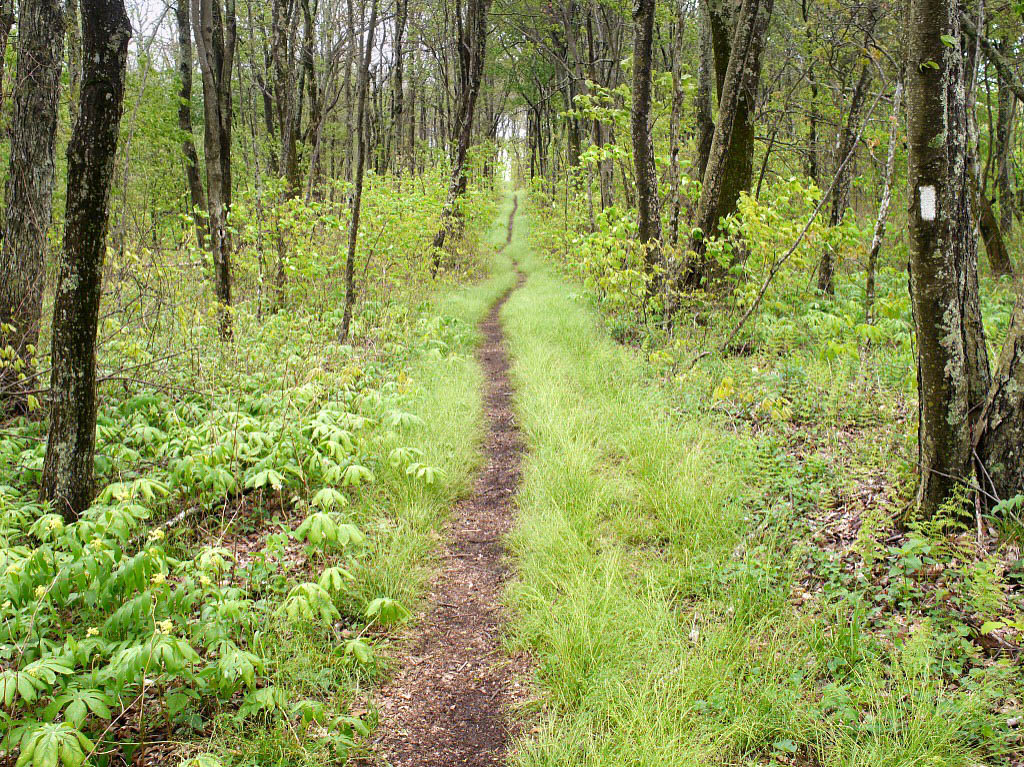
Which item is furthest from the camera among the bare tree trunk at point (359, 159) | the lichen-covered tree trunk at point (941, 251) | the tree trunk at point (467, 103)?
the tree trunk at point (467, 103)

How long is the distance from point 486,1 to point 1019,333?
50.6ft

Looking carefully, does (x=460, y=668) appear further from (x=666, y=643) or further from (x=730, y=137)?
(x=730, y=137)

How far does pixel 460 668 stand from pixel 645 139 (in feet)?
24.8

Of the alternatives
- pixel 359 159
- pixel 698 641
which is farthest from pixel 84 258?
pixel 359 159

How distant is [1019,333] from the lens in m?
3.05

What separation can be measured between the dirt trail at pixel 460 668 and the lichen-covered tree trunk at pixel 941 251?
253 centimetres

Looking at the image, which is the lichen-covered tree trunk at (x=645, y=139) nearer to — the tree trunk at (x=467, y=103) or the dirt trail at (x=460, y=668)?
the dirt trail at (x=460, y=668)

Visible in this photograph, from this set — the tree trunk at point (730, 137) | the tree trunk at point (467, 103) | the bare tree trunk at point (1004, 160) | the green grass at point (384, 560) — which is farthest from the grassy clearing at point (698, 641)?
the tree trunk at point (467, 103)

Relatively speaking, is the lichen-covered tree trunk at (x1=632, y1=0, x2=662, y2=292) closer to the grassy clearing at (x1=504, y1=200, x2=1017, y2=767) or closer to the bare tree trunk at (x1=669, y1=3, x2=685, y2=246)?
the bare tree trunk at (x1=669, y1=3, x2=685, y2=246)

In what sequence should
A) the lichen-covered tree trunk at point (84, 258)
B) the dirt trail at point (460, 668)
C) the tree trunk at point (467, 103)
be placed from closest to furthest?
the dirt trail at point (460, 668) → the lichen-covered tree trunk at point (84, 258) → the tree trunk at point (467, 103)

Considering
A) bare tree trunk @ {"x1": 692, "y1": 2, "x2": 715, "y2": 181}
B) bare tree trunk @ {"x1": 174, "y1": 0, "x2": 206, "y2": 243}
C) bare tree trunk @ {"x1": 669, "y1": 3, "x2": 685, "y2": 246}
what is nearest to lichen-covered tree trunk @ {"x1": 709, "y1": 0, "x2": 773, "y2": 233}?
bare tree trunk @ {"x1": 669, "y1": 3, "x2": 685, "y2": 246}

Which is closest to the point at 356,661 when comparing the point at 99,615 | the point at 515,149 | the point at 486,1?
the point at 99,615

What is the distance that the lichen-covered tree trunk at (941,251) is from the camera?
297 cm

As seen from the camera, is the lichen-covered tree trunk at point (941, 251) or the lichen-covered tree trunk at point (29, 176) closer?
the lichen-covered tree trunk at point (941, 251)
